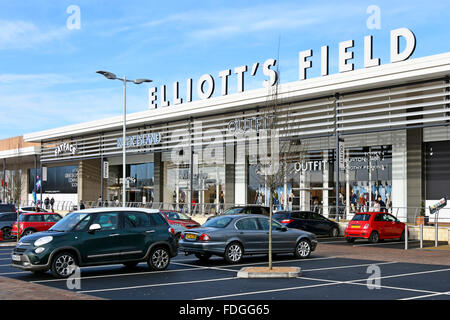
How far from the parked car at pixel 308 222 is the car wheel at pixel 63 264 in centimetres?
1353

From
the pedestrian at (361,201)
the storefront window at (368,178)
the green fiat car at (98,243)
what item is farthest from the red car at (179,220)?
the pedestrian at (361,201)

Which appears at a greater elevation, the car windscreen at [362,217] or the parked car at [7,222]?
the car windscreen at [362,217]

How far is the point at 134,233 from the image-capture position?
14.6 m

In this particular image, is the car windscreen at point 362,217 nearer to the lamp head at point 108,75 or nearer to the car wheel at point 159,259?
the car wheel at point 159,259

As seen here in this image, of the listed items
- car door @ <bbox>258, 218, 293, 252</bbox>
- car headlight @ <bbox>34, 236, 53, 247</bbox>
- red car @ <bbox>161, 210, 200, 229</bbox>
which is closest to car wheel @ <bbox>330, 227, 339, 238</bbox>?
red car @ <bbox>161, 210, 200, 229</bbox>

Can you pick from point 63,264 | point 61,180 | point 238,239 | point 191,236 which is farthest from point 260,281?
point 61,180

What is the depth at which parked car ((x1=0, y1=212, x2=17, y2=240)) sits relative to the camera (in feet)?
93.1

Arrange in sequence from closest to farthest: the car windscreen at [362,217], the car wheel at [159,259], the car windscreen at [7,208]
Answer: the car wheel at [159,259], the car windscreen at [362,217], the car windscreen at [7,208]

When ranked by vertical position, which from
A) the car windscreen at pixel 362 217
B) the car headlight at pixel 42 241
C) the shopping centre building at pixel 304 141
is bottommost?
the car windscreen at pixel 362 217

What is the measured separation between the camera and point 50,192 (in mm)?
60375

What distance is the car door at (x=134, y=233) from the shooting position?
47.5 feet

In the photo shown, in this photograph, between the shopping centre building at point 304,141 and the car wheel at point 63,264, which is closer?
the car wheel at point 63,264

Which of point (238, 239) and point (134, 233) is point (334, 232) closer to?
point (238, 239)

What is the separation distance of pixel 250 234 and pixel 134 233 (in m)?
4.01
